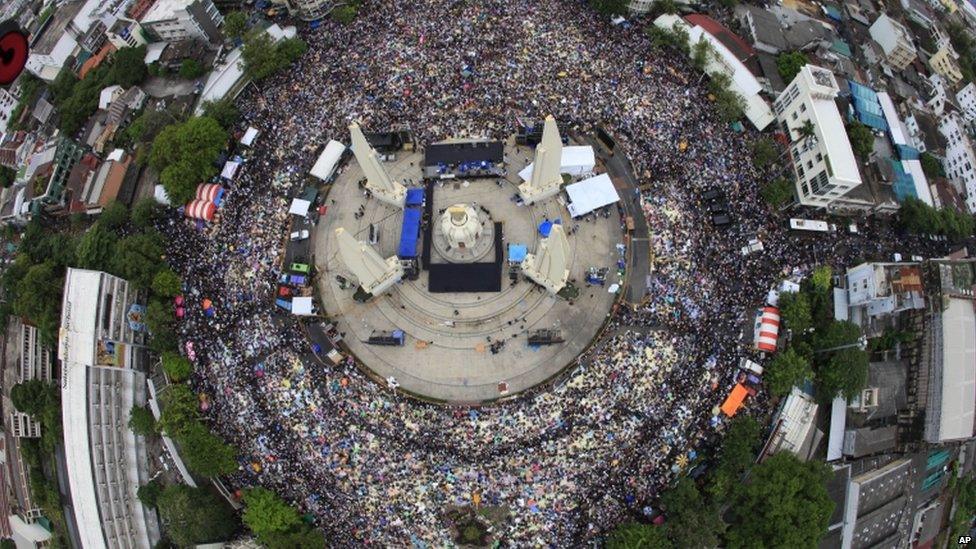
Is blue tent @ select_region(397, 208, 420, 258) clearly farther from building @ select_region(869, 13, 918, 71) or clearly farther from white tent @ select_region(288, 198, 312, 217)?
building @ select_region(869, 13, 918, 71)

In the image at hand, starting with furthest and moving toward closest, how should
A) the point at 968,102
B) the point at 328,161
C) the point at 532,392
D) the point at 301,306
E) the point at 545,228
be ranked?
the point at 968,102, the point at 328,161, the point at 545,228, the point at 301,306, the point at 532,392

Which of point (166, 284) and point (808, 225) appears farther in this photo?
point (808, 225)

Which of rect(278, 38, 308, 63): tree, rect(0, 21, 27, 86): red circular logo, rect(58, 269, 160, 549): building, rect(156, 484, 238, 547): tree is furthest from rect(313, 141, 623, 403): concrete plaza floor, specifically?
rect(0, 21, 27, 86): red circular logo

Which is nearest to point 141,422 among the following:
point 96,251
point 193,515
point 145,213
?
point 193,515

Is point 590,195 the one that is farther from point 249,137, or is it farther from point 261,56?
point 261,56

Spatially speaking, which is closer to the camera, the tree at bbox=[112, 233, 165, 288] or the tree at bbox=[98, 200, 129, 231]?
the tree at bbox=[112, 233, 165, 288]

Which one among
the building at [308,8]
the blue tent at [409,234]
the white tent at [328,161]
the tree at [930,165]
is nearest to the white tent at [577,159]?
the blue tent at [409,234]

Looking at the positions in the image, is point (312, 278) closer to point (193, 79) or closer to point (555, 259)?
point (555, 259)
